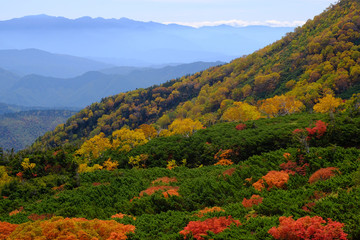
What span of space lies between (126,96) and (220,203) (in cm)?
17579

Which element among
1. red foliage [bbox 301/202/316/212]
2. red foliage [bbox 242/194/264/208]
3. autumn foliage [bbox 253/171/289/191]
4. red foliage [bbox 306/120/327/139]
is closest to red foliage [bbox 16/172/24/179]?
autumn foliage [bbox 253/171/289/191]

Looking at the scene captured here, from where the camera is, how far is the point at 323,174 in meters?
21.4

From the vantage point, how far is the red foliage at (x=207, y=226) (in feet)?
49.8

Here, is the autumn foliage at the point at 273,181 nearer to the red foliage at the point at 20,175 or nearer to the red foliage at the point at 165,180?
the red foliage at the point at 165,180

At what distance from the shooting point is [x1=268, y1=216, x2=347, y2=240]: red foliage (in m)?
12.4

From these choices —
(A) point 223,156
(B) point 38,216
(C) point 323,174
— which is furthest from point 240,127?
(B) point 38,216

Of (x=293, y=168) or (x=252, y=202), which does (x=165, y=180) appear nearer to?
(x=293, y=168)

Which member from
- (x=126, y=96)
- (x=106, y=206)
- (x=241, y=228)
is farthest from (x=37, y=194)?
(x=126, y=96)

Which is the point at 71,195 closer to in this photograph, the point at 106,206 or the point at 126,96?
the point at 106,206

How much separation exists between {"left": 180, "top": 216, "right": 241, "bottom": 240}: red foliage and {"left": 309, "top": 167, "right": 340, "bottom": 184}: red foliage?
8554 millimetres

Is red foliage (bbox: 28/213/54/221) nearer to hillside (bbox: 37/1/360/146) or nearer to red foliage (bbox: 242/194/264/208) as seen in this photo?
red foliage (bbox: 242/194/264/208)

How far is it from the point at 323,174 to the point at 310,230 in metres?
9.92

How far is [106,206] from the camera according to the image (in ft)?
Result: 86.8

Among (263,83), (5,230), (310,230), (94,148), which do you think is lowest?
(94,148)
